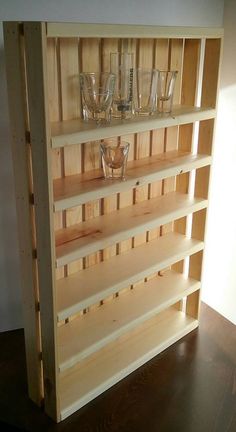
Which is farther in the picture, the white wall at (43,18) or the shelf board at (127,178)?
the white wall at (43,18)

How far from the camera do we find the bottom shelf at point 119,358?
5.50 feet

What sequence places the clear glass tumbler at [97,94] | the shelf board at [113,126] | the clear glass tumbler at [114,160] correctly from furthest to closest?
the clear glass tumbler at [114,160] → the clear glass tumbler at [97,94] → the shelf board at [113,126]

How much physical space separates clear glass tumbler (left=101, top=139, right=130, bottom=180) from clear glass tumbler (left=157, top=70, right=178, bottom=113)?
0.23 m

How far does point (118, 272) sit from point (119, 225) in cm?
20

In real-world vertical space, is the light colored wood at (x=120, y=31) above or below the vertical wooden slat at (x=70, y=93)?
above

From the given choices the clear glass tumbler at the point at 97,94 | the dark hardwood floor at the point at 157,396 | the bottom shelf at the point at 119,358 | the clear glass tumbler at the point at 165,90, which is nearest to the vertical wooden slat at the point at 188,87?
the clear glass tumbler at the point at 165,90

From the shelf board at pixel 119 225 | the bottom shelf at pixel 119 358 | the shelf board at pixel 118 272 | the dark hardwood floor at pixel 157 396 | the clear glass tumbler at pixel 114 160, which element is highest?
the clear glass tumbler at pixel 114 160

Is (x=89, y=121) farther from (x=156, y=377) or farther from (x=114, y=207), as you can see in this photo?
(x=156, y=377)

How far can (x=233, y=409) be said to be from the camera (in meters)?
1.67

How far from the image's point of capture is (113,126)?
142 cm

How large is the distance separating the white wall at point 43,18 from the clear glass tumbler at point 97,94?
32 cm

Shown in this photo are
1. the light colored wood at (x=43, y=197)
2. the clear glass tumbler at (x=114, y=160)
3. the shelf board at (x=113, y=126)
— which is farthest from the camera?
the clear glass tumbler at (x=114, y=160)

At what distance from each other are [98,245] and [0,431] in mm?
746

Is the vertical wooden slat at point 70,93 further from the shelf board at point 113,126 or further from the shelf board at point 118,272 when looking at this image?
the shelf board at point 118,272
